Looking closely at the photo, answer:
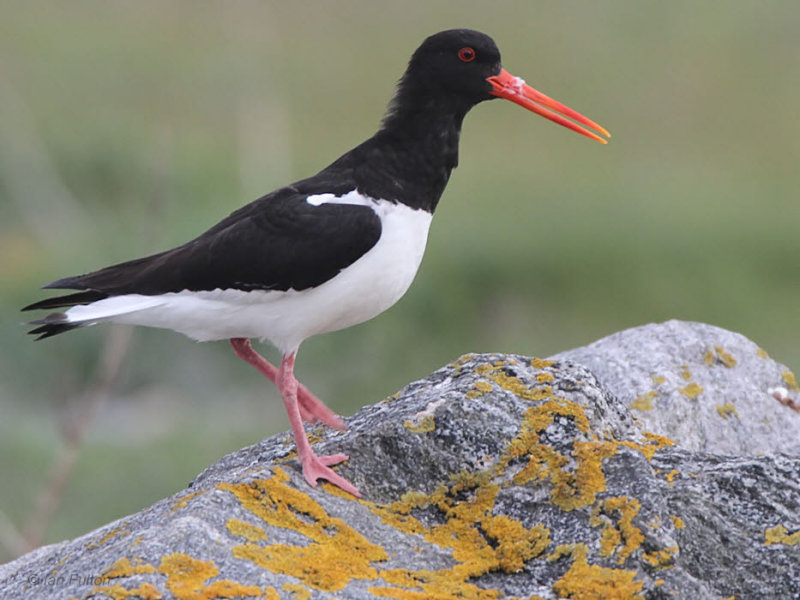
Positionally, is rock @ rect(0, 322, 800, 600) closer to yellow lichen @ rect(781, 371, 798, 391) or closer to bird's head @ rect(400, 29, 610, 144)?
bird's head @ rect(400, 29, 610, 144)

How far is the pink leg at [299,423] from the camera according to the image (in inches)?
232

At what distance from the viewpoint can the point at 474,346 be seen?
16250mm

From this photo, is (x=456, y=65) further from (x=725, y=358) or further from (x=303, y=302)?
(x=725, y=358)

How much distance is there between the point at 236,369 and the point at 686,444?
9.39 meters

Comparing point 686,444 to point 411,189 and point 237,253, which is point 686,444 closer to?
point 411,189

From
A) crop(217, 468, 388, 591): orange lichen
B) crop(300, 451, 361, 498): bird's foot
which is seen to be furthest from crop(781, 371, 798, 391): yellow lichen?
crop(217, 468, 388, 591): orange lichen

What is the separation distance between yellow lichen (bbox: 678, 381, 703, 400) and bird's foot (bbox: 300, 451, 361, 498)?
2299mm

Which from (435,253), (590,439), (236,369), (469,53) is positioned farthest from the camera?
(435,253)

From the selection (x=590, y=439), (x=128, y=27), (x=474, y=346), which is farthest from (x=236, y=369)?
(x=128, y=27)

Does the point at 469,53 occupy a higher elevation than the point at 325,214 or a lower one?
higher

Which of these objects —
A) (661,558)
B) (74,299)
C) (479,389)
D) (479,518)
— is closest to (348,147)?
(74,299)

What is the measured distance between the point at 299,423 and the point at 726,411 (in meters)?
2.50

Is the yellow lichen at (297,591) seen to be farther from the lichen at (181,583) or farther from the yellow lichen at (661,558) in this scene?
the yellow lichen at (661,558)

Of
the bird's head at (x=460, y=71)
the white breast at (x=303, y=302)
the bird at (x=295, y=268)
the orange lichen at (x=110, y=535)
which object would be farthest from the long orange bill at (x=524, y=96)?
the orange lichen at (x=110, y=535)
